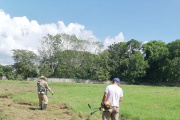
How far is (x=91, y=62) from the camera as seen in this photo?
2916 inches

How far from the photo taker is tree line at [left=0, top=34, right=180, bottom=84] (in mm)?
71062

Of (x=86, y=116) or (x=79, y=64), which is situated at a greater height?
(x=79, y=64)

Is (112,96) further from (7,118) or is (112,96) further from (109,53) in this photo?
(109,53)

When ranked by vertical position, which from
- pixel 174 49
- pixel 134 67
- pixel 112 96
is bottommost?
pixel 112 96

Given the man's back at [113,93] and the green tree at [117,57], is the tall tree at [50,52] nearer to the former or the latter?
the green tree at [117,57]

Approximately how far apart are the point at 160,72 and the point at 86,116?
64.8 metres

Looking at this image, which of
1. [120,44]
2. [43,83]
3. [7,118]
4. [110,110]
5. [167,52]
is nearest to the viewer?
[110,110]

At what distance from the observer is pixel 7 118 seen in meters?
9.33

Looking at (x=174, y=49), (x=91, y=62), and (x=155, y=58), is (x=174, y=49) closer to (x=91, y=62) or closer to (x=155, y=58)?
(x=155, y=58)

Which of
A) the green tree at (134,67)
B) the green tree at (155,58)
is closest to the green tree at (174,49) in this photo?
the green tree at (155,58)

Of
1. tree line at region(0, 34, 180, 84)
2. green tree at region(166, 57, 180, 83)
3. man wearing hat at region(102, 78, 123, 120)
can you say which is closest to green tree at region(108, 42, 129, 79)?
tree line at region(0, 34, 180, 84)

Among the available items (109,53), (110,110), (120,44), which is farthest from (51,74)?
(110,110)

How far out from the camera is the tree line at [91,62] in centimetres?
7106

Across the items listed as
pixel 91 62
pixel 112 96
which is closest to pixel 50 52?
pixel 91 62
